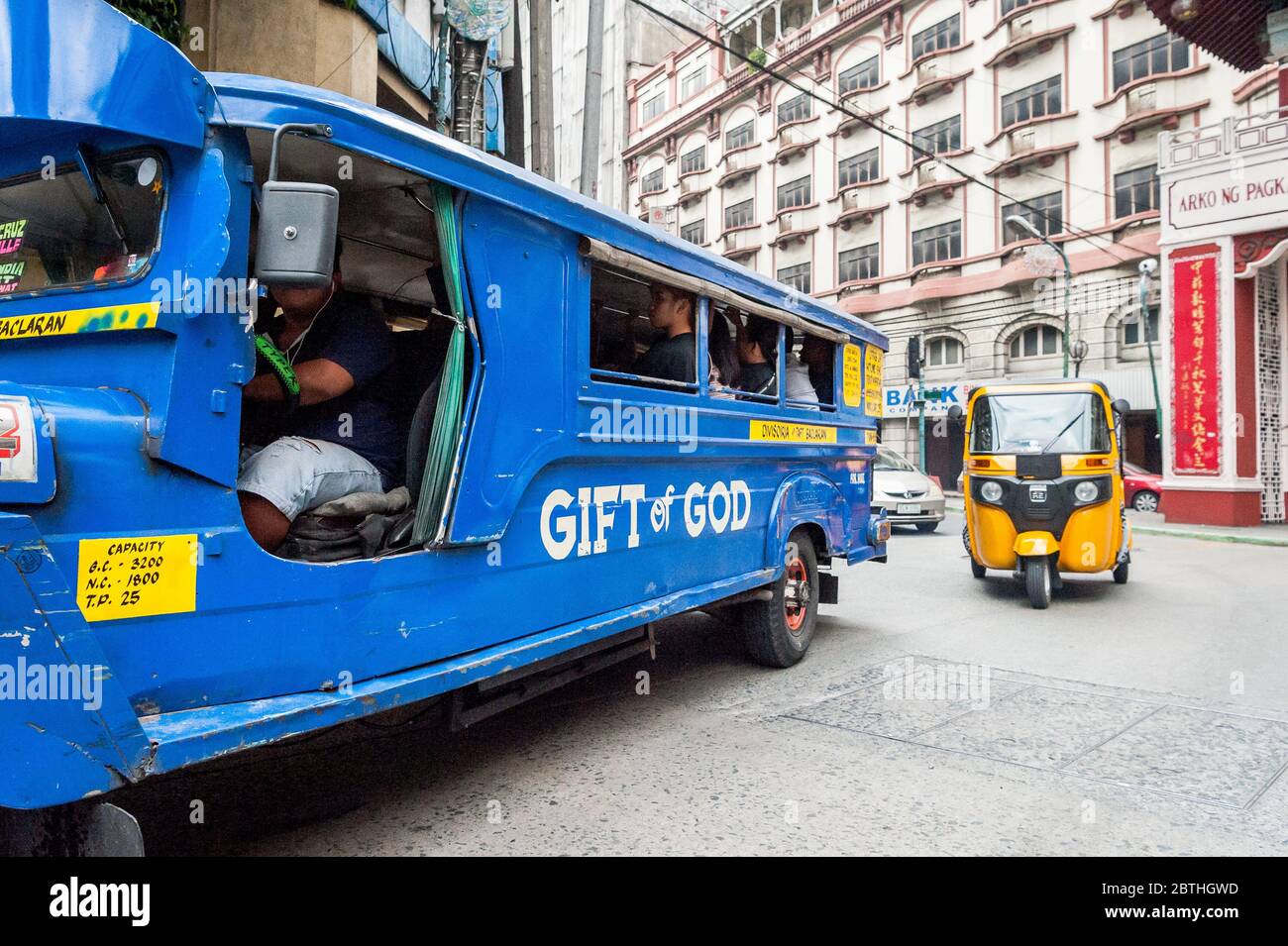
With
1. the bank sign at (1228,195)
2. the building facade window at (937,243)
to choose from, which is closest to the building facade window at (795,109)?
the building facade window at (937,243)

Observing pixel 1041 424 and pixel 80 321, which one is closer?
pixel 80 321

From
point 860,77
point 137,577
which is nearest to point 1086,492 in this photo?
point 137,577

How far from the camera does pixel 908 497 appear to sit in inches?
609

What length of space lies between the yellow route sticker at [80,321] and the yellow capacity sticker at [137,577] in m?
0.65

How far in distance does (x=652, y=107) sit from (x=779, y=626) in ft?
134

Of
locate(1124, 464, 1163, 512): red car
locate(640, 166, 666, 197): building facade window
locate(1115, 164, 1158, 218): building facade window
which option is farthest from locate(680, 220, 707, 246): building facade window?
locate(1124, 464, 1163, 512): red car

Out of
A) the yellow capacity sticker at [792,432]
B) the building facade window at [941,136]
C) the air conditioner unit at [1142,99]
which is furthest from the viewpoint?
the building facade window at [941,136]

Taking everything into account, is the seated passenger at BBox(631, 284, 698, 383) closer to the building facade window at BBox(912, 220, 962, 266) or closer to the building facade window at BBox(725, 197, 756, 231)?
the building facade window at BBox(912, 220, 962, 266)

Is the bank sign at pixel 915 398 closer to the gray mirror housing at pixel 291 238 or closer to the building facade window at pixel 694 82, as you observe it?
the building facade window at pixel 694 82

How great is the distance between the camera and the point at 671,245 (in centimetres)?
474

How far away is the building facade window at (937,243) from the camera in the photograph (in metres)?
28.5

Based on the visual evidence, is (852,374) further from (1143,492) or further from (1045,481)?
(1143,492)
